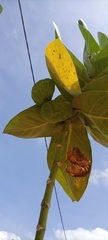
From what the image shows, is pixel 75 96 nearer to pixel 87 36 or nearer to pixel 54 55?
pixel 54 55

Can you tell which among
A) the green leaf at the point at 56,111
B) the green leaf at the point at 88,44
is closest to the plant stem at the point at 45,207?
the green leaf at the point at 56,111

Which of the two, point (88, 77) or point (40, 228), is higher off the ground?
point (88, 77)

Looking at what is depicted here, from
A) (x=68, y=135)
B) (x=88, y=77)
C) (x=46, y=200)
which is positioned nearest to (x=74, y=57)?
(x=88, y=77)

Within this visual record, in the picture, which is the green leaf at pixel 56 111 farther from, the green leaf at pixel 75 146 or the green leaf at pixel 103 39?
the green leaf at pixel 103 39

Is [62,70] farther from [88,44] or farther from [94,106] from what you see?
[88,44]

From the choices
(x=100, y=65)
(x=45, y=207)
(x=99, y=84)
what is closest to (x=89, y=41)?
(x=100, y=65)

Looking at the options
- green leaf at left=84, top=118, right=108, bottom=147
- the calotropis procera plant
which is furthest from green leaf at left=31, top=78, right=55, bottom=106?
green leaf at left=84, top=118, right=108, bottom=147

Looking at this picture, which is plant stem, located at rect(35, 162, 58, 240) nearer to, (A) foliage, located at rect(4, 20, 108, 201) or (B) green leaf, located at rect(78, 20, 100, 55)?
(A) foliage, located at rect(4, 20, 108, 201)
